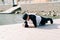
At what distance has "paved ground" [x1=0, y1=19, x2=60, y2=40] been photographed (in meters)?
5.20

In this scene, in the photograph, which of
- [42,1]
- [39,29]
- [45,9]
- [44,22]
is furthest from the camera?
[42,1]

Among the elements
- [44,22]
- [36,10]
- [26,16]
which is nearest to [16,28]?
[26,16]

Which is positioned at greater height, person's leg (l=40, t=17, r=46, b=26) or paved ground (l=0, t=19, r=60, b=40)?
person's leg (l=40, t=17, r=46, b=26)

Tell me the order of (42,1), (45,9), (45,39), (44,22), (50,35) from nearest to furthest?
(45,39), (50,35), (44,22), (45,9), (42,1)

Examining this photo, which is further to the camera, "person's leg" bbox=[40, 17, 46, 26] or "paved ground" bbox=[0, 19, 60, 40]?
"person's leg" bbox=[40, 17, 46, 26]

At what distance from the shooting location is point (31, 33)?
5.66 m

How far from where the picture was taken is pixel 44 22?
657 cm

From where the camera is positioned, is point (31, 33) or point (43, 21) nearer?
point (31, 33)

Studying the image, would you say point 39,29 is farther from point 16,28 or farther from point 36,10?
point 36,10

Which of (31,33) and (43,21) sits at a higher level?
(43,21)

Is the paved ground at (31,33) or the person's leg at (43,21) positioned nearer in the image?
the paved ground at (31,33)

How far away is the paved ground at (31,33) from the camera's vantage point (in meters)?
5.20

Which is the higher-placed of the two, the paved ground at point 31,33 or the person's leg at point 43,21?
the person's leg at point 43,21

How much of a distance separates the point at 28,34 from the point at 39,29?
0.63 m
